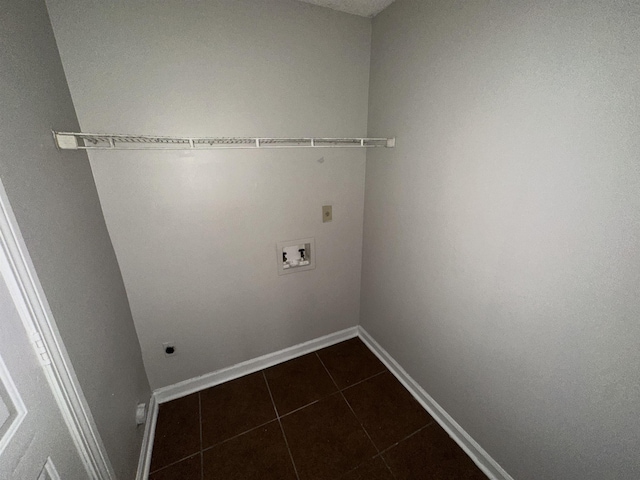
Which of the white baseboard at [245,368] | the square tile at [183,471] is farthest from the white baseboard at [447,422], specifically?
the square tile at [183,471]

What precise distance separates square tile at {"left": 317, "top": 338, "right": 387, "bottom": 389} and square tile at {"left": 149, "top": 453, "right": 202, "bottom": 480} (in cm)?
100

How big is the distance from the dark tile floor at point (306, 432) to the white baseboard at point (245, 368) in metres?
0.05

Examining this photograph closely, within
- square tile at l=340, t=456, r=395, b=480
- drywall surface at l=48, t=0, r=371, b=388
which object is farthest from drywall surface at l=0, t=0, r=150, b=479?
square tile at l=340, t=456, r=395, b=480

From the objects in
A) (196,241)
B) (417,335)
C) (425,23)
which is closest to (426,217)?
(417,335)

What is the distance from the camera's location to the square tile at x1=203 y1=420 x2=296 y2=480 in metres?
1.39

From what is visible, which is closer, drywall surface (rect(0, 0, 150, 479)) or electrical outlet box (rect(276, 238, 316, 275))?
drywall surface (rect(0, 0, 150, 479))

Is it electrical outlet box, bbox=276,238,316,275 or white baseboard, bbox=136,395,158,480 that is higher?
electrical outlet box, bbox=276,238,316,275

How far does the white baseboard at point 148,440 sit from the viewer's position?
1.37 meters

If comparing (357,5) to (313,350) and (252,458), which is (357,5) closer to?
(313,350)

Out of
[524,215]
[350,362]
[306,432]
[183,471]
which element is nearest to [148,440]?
[183,471]

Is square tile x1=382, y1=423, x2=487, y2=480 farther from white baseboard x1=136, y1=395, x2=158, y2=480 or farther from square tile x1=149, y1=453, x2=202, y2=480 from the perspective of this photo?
white baseboard x1=136, y1=395, x2=158, y2=480

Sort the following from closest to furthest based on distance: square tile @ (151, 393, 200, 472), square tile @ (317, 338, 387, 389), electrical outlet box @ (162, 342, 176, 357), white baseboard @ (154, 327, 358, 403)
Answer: square tile @ (151, 393, 200, 472)
electrical outlet box @ (162, 342, 176, 357)
white baseboard @ (154, 327, 358, 403)
square tile @ (317, 338, 387, 389)

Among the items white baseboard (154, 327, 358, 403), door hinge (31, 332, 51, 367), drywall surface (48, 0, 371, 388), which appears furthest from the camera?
white baseboard (154, 327, 358, 403)

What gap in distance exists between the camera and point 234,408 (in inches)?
69.6
